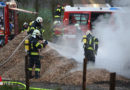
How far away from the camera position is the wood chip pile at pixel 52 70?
27.7 ft

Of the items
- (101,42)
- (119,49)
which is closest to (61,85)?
(119,49)

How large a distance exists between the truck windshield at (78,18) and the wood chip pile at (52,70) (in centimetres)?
345

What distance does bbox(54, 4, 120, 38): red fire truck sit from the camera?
45.7ft

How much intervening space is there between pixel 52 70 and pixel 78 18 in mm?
5401

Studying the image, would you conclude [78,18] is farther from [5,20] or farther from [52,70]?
[52,70]

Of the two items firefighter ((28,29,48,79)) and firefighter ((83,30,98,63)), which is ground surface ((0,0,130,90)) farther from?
firefighter ((83,30,98,63))

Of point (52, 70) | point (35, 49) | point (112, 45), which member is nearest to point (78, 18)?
point (112, 45)

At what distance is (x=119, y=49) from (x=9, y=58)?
4.90 m

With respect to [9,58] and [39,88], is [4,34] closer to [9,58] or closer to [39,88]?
[9,58]

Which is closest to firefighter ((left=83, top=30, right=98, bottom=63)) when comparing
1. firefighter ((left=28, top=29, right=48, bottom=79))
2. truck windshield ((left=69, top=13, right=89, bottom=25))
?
firefighter ((left=28, top=29, right=48, bottom=79))

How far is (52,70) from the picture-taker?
9320mm

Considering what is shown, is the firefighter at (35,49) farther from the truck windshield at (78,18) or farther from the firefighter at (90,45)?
the truck windshield at (78,18)

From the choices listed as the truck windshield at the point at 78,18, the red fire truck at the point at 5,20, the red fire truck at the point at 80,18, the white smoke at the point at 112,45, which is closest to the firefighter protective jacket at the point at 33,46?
the white smoke at the point at 112,45

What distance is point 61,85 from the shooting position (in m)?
8.04
